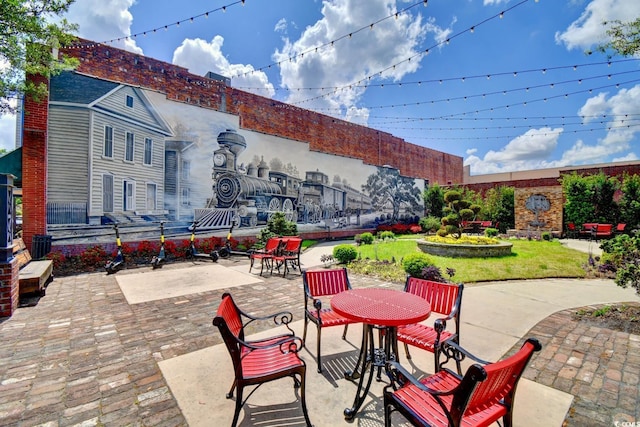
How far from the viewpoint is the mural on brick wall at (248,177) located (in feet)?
33.9

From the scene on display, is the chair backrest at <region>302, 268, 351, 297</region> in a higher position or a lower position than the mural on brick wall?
lower

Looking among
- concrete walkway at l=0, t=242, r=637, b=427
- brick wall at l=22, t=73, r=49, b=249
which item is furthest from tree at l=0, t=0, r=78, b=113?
concrete walkway at l=0, t=242, r=637, b=427

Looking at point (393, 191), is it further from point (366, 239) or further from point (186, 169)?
point (186, 169)

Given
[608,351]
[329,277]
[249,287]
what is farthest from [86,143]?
[608,351]

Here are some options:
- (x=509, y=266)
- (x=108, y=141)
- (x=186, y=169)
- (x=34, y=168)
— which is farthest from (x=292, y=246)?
(x=34, y=168)

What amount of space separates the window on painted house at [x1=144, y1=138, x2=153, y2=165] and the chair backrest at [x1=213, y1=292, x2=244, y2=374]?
917cm

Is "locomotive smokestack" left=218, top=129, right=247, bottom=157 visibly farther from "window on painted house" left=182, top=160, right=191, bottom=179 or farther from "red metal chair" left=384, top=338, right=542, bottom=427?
"red metal chair" left=384, top=338, right=542, bottom=427

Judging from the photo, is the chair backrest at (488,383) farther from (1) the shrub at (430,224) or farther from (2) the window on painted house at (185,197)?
(1) the shrub at (430,224)

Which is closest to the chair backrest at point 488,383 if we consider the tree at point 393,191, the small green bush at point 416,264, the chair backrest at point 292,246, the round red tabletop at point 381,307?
the round red tabletop at point 381,307

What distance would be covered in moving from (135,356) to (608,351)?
5.43m

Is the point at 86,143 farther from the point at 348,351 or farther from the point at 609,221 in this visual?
the point at 609,221

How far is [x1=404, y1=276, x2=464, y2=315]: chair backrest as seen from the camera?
119 inches

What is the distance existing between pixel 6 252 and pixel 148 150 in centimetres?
633

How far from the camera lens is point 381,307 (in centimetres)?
256
